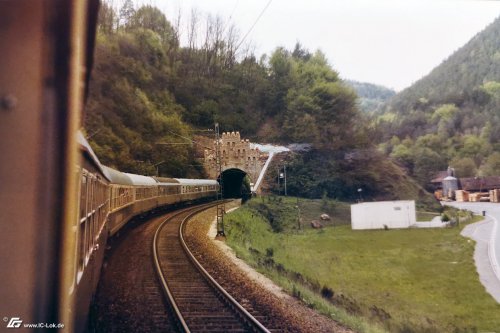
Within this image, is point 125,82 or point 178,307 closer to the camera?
point 178,307

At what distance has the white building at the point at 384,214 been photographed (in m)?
6.80

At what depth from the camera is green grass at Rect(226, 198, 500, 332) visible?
614 centimetres

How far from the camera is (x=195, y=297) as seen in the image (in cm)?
475

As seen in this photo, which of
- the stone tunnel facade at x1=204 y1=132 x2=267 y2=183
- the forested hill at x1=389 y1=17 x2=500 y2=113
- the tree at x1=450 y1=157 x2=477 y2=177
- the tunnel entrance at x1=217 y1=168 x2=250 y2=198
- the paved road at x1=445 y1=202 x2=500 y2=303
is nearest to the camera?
the paved road at x1=445 y1=202 x2=500 y2=303

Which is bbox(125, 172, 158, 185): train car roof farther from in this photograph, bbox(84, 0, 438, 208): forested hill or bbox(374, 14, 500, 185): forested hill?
bbox(374, 14, 500, 185): forested hill

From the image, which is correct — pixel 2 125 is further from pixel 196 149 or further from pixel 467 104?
pixel 467 104

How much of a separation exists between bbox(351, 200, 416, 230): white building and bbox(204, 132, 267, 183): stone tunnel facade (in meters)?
1.93

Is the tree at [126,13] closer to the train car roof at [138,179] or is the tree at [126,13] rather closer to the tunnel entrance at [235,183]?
the train car roof at [138,179]

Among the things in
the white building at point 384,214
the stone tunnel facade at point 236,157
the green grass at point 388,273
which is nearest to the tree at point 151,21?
the stone tunnel facade at point 236,157

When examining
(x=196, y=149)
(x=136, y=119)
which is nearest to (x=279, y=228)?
(x=196, y=149)

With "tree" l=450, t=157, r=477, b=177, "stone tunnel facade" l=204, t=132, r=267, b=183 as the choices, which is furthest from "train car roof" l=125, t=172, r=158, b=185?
"tree" l=450, t=157, r=477, b=177

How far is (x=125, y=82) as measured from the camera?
17.6ft

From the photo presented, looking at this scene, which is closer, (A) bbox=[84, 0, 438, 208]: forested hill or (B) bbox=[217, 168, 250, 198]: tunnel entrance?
(A) bbox=[84, 0, 438, 208]: forested hill

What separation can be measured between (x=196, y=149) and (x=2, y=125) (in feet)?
15.5
